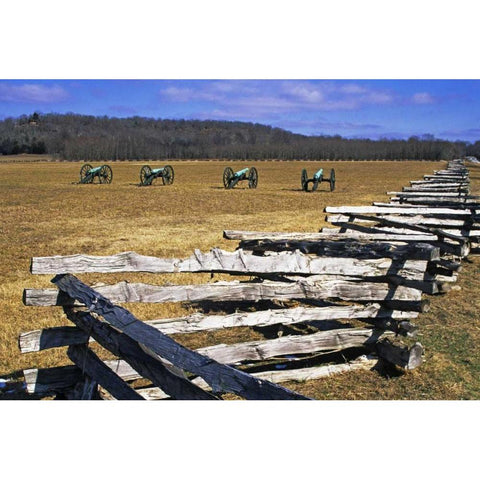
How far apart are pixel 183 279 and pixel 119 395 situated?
4656 millimetres

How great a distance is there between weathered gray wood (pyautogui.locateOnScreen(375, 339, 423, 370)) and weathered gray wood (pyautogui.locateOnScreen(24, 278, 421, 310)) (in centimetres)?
43

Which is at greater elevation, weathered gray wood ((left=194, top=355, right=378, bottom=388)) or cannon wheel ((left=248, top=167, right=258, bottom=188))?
cannon wheel ((left=248, top=167, right=258, bottom=188))

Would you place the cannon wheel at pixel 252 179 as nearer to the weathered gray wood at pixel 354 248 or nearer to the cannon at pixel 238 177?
the cannon at pixel 238 177

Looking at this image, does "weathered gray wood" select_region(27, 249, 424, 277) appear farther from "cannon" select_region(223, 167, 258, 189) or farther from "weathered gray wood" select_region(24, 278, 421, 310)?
"cannon" select_region(223, 167, 258, 189)

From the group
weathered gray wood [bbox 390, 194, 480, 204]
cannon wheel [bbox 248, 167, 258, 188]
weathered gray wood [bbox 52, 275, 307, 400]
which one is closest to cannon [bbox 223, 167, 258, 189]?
cannon wheel [bbox 248, 167, 258, 188]

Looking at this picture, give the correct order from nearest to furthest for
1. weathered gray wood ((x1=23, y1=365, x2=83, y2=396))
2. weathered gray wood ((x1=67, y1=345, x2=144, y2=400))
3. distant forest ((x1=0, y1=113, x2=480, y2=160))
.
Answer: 1. weathered gray wood ((x1=67, y1=345, x2=144, y2=400))
2. weathered gray wood ((x1=23, y1=365, x2=83, y2=396))
3. distant forest ((x1=0, y1=113, x2=480, y2=160))

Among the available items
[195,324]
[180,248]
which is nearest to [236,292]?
[195,324]

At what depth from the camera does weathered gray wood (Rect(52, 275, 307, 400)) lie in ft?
7.75

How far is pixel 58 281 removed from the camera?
397 cm

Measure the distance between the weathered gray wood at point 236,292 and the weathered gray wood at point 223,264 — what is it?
0.41ft

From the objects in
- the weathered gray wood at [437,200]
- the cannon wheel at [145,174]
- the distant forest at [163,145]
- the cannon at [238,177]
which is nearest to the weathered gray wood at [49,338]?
the weathered gray wood at [437,200]

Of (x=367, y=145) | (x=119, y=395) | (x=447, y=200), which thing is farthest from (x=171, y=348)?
(x=367, y=145)

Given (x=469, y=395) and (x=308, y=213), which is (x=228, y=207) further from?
(x=469, y=395)

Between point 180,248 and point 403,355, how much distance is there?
6813 millimetres
